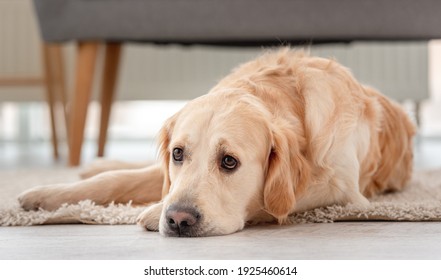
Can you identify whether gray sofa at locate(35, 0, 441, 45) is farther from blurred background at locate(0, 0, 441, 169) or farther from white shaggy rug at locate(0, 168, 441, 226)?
blurred background at locate(0, 0, 441, 169)

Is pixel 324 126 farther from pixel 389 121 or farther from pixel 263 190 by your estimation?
pixel 389 121

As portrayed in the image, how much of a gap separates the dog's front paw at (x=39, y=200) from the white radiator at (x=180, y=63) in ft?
11.0

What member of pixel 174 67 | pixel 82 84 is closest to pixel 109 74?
pixel 82 84

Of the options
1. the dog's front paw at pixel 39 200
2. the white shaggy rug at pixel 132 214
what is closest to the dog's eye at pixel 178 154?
the white shaggy rug at pixel 132 214

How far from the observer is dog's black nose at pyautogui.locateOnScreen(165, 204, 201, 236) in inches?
52.3

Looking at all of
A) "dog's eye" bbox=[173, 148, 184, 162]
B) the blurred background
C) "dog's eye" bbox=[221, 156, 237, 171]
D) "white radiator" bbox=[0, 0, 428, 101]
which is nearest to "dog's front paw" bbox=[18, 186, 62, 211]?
"dog's eye" bbox=[173, 148, 184, 162]

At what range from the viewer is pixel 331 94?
1699 millimetres

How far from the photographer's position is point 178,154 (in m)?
1.45

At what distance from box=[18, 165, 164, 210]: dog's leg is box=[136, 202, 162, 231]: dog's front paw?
0.88 ft

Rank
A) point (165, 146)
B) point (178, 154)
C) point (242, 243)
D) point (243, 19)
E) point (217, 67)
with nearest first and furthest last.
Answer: point (242, 243) < point (178, 154) < point (165, 146) < point (243, 19) < point (217, 67)

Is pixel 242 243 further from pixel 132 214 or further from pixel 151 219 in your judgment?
pixel 132 214

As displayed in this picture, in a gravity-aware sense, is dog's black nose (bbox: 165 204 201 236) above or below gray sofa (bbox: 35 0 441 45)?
below

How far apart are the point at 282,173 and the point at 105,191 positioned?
21.2 inches
